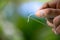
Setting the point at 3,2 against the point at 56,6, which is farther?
the point at 3,2

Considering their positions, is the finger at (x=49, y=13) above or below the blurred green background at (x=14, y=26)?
above

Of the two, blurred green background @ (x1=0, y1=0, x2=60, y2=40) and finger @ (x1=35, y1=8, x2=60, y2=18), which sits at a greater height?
finger @ (x1=35, y1=8, x2=60, y2=18)

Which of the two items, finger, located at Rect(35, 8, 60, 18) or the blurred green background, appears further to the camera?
the blurred green background

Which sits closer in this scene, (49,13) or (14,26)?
A: (49,13)

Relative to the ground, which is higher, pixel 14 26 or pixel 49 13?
pixel 49 13

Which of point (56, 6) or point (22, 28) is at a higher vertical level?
point (56, 6)

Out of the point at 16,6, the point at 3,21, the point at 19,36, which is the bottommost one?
the point at 19,36

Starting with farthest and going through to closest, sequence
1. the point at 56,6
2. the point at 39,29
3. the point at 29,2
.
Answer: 1. the point at 39,29
2. the point at 29,2
3. the point at 56,6

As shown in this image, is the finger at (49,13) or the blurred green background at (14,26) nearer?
the finger at (49,13)

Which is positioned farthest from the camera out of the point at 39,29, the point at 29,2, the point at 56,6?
the point at 39,29

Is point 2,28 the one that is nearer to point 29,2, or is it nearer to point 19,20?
point 19,20

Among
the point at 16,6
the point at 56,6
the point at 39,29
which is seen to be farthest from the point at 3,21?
the point at 56,6
